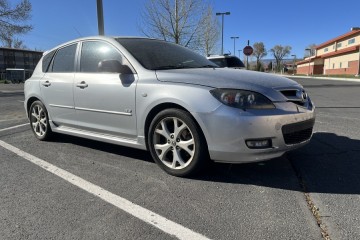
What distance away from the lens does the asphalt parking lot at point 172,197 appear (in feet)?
8.89

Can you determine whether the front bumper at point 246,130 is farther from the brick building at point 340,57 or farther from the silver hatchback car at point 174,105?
the brick building at point 340,57

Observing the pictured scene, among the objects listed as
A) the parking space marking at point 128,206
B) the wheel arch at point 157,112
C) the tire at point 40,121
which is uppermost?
the wheel arch at point 157,112

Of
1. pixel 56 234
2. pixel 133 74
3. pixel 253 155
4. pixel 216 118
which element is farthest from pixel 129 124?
pixel 56 234

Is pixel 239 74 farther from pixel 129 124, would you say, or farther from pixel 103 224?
pixel 103 224

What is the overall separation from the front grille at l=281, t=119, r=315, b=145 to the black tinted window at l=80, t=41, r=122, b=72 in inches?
86.7

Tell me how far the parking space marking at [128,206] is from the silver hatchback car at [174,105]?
28.1 inches

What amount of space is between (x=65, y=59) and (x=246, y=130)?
10.4 ft

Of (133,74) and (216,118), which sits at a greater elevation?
(133,74)

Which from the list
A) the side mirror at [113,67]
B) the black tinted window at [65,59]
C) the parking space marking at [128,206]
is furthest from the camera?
the black tinted window at [65,59]

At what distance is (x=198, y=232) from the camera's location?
267 cm

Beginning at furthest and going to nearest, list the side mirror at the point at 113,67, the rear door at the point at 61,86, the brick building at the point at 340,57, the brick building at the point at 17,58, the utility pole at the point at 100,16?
the brick building at the point at 17,58, the brick building at the point at 340,57, the utility pole at the point at 100,16, the rear door at the point at 61,86, the side mirror at the point at 113,67

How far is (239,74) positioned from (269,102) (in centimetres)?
63

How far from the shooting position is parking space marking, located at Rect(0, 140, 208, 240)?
267 cm

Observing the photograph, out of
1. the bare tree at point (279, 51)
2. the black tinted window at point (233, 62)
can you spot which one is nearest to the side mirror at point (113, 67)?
the black tinted window at point (233, 62)
